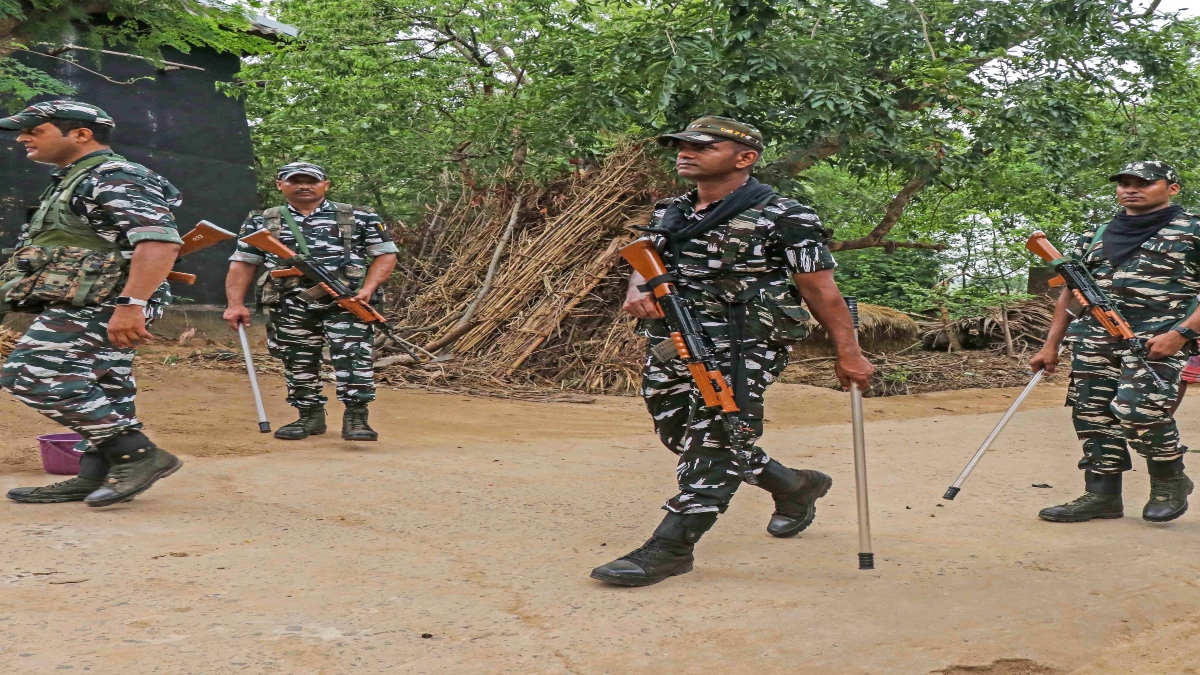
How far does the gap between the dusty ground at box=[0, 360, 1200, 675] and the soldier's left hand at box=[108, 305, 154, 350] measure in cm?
74

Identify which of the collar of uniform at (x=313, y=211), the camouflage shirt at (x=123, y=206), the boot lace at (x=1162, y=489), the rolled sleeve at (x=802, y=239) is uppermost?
the collar of uniform at (x=313, y=211)

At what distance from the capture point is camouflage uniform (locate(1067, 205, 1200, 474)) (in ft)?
16.2

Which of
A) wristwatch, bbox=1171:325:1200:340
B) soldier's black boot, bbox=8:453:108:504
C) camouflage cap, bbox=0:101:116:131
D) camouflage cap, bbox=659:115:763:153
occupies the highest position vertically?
camouflage cap, bbox=0:101:116:131

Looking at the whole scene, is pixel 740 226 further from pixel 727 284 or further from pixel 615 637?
pixel 615 637

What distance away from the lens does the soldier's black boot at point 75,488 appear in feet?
15.9

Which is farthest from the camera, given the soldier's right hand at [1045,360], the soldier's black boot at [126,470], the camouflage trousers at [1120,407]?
the soldier's right hand at [1045,360]

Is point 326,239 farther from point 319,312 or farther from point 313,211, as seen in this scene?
point 319,312

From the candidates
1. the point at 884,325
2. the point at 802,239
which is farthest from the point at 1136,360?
the point at 884,325

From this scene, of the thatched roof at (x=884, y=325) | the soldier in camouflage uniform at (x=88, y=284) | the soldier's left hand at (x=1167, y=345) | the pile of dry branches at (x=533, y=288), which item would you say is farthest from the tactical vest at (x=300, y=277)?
the thatched roof at (x=884, y=325)

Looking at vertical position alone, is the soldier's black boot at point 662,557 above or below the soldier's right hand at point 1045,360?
below

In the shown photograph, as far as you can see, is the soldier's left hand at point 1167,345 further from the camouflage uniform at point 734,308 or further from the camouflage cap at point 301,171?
the camouflage cap at point 301,171

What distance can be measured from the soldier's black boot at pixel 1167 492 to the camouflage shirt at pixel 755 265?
2260 mm

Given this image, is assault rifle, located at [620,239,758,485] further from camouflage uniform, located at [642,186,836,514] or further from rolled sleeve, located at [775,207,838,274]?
rolled sleeve, located at [775,207,838,274]

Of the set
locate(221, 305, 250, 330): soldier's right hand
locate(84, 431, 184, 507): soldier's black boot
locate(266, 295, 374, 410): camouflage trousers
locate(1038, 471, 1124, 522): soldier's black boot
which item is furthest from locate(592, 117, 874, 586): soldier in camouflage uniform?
locate(221, 305, 250, 330): soldier's right hand
